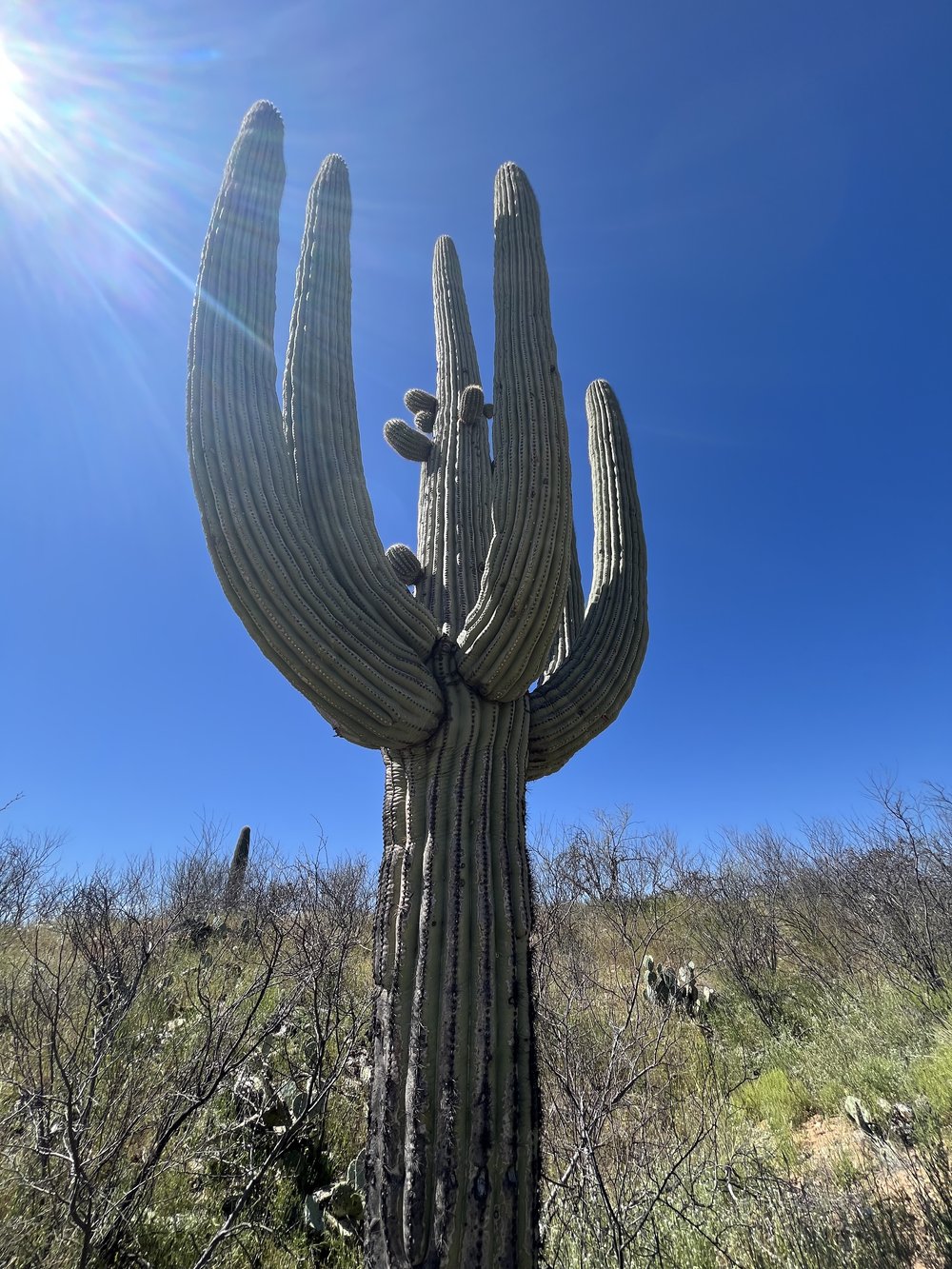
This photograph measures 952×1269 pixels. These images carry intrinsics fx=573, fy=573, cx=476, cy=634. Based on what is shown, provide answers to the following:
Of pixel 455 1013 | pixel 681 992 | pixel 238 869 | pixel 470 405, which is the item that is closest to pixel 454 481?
pixel 470 405

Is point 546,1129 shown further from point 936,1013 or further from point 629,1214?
point 936,1013

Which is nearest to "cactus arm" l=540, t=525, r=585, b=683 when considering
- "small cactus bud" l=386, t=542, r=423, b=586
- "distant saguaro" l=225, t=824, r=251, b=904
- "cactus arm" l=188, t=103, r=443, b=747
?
"small cactus bud" l=386, t=542, r=423, b=586

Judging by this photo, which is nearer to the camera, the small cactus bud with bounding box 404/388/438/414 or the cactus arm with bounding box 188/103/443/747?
the cactus arm with bounding box 188/103/443/747

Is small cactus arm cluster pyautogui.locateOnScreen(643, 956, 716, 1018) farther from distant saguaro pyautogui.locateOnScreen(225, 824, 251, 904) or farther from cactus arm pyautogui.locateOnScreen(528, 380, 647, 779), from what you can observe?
distant saguaro pyautogui.locateOnScreen(225, 824, 251, 904)

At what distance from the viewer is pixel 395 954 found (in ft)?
5.98

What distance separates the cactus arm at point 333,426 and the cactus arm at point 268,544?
7 cm

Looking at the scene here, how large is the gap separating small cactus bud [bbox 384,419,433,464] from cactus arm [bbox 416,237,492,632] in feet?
0.26

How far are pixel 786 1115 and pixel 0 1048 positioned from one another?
6255 mm

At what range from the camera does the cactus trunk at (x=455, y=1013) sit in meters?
1.50

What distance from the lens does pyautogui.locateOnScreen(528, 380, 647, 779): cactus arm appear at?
2.53 meters

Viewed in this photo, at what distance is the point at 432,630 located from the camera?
92.4 inches

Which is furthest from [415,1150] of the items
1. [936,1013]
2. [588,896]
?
[588,896]

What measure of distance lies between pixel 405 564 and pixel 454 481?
0.60 m

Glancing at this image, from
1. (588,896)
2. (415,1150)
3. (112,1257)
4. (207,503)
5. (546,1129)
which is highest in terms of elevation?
(588,896)
